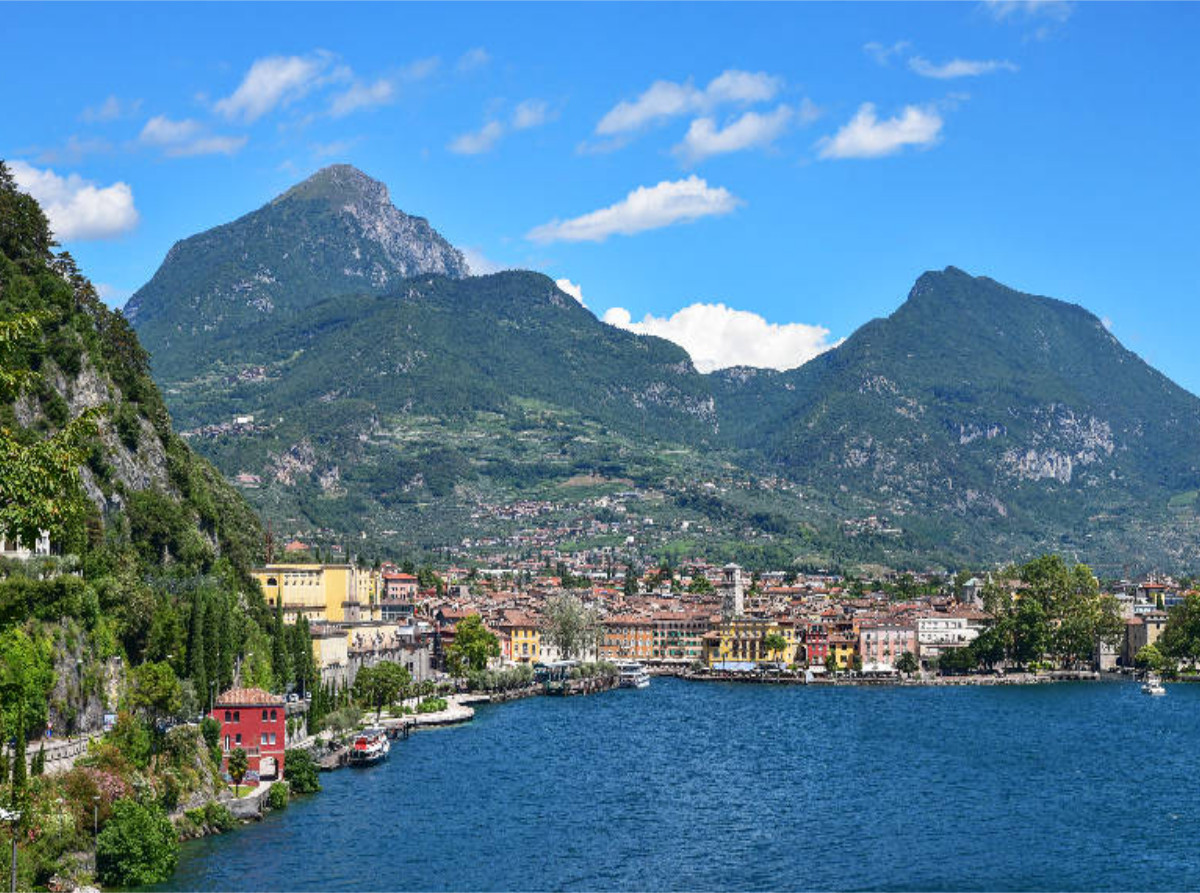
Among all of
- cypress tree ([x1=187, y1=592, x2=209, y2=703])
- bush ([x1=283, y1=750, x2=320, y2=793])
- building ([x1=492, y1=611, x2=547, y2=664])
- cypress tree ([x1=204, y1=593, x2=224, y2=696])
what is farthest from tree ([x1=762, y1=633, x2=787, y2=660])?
cypress tree ([x1=187, y1=592, x2=209, y2=703])

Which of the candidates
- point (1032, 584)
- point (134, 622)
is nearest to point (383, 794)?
point (134, 622)

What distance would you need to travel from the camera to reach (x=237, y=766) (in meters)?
73.4

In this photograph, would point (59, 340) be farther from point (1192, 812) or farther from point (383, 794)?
point (1192, 812)

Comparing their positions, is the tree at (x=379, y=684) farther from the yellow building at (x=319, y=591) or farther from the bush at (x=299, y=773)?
the bush at (x=299, y=773)

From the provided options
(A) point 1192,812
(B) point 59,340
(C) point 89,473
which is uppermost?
(B) point 59,340

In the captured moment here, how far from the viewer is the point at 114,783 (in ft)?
194

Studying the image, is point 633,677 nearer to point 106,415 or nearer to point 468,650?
point 468,650

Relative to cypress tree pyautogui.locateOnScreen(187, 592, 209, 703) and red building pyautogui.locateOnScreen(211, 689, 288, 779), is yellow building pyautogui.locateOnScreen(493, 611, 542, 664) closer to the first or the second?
cypress tree pyautogui.locateOnScreen(187, 592, 209, 703)

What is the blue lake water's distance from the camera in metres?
62.3

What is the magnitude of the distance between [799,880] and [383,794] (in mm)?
26787

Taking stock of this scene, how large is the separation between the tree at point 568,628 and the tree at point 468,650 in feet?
90.9

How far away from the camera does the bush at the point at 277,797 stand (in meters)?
72.1

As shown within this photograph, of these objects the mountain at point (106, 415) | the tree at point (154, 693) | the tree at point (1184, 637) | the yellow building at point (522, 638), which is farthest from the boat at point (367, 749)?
the tree at point (1184, 637)

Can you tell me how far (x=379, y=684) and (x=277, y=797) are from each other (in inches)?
1935
